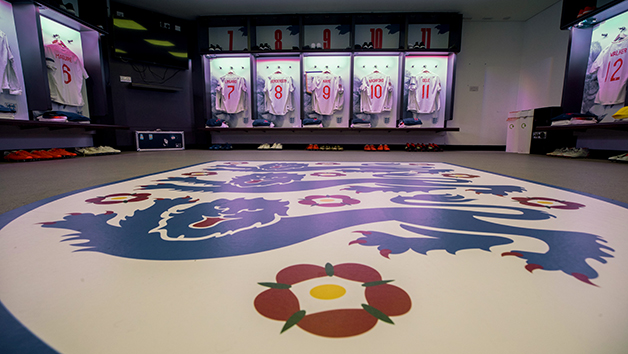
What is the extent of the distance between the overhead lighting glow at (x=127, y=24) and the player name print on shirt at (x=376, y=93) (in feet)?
16.2

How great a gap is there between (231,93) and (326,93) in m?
2.24

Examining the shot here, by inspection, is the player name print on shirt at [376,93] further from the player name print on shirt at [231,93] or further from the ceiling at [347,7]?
the player name print on shirt at [231,93]

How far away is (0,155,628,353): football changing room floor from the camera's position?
43 centimetres

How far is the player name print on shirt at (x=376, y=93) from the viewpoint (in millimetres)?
6402

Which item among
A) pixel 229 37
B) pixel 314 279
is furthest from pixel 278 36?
pixel 314 279

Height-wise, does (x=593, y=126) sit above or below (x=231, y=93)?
below

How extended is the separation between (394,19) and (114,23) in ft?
19.1

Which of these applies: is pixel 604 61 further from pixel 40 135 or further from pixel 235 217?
pixel 40 135

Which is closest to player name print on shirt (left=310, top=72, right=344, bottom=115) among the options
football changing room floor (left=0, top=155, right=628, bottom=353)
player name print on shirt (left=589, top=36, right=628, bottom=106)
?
player name print on shirt (left=589, top=36, right=628, bottom=106)

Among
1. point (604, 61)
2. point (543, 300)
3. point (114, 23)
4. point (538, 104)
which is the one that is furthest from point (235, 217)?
point (538, 104)

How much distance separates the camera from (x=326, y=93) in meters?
6.50

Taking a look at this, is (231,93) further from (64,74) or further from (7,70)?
(7,70)

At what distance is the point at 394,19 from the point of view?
610 centimetres

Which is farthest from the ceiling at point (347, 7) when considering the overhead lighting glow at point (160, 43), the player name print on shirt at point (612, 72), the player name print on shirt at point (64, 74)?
the player name print on shirt at point (612, 72)
